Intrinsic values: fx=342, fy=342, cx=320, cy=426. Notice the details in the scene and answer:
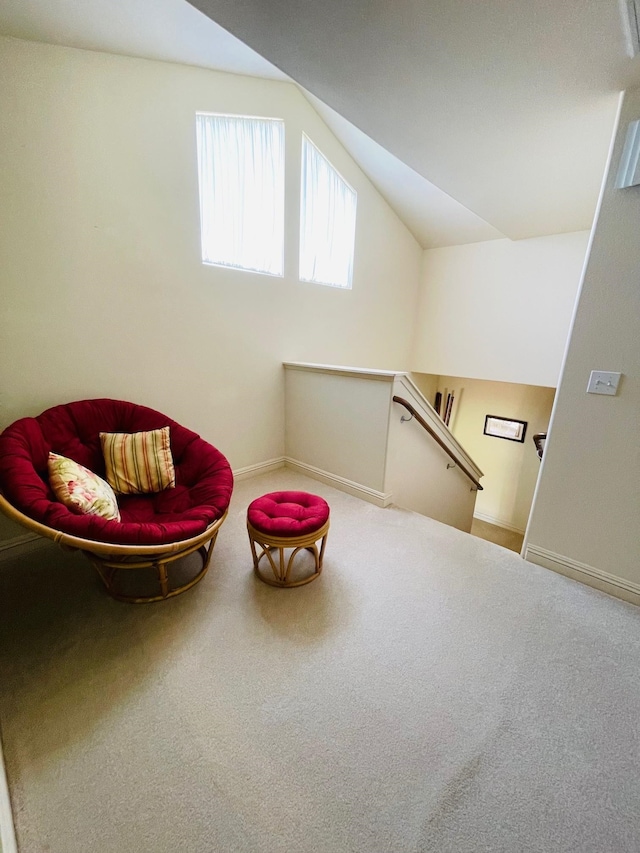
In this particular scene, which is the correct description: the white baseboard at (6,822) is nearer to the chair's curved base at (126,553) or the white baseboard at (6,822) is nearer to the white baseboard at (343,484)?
the chair's curved base at (126,553)

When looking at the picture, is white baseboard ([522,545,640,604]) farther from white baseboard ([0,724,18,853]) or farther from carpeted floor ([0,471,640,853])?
white baseboard ([0,724,18,853])

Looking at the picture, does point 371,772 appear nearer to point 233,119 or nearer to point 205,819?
point 205,819

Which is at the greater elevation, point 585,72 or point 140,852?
point 585,72

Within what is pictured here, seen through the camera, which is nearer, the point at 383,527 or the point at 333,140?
the point at 383,527

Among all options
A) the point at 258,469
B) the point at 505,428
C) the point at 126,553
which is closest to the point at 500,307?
the point at 505,428

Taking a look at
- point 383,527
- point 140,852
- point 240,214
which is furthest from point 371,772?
point 240,214

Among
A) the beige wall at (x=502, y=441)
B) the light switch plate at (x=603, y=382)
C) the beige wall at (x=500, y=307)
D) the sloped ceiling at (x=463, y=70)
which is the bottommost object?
the beige wall at (x=502, y=441)

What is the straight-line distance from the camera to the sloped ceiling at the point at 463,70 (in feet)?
3.98

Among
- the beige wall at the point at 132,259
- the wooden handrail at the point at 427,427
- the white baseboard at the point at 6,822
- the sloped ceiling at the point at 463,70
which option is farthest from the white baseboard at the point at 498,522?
the white baseboard at the point at 6,822

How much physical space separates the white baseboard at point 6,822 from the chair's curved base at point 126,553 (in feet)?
2.13

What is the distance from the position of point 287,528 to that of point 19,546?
1716 mm

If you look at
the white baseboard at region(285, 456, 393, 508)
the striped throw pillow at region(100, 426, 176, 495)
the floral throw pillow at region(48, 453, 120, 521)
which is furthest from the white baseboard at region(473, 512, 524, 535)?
the floral throw pillow at region(48, 453, 120, 521)

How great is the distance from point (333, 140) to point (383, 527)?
3633 millimetres

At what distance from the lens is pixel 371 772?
3.52 ft
